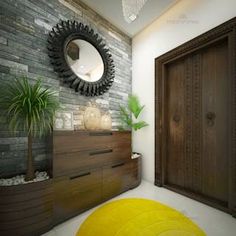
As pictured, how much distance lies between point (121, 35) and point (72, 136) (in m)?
2.27

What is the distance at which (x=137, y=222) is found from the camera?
1442mm

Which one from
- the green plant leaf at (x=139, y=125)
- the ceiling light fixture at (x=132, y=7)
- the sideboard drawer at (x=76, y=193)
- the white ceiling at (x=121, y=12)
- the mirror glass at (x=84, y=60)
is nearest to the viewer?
the ceiling light fixture at (x=132, y=7)

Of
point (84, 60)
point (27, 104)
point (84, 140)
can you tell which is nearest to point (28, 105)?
point (27, 104)

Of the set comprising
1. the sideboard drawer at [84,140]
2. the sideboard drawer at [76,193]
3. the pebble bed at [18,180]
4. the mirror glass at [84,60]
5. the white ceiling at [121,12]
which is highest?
Result: the white ceiling at [121,12]

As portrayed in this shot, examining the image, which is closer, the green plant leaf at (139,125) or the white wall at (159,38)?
the white wall at (159,38)

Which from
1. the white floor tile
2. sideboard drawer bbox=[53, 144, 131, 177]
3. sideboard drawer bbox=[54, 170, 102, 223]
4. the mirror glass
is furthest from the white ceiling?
the white floor tile

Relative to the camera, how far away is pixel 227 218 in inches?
60.2

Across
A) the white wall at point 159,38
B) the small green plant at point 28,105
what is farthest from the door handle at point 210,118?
the small green plant at point 28,105

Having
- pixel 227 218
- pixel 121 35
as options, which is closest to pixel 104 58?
pixel 121 35

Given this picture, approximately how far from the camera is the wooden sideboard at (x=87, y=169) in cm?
144

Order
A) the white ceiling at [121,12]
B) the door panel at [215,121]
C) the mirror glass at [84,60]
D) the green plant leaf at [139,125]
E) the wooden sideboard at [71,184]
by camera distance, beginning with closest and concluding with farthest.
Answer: the wooden sideboard at [71,184] → the door panel at [215,121] → the mirror glass at [84,60] → the white ceiling at [121,12] → the green plant leaf at [139,125]

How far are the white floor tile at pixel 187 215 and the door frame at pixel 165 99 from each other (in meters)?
0.11

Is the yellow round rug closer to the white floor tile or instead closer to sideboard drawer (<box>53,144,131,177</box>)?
the white floor tile

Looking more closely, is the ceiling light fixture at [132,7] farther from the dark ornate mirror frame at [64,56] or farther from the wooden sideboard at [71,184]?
the wooden sideboard at [71,184]
